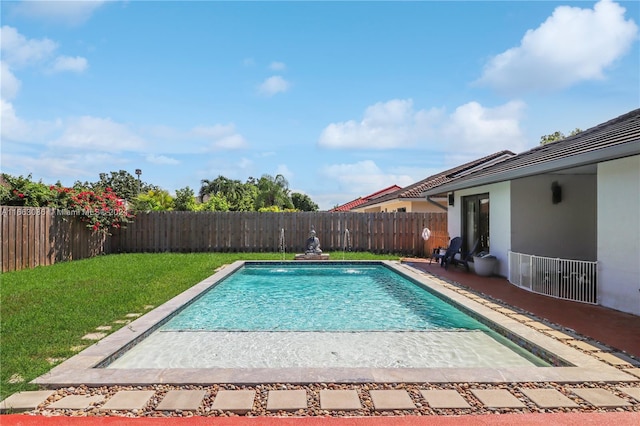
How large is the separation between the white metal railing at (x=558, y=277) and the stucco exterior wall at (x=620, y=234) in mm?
278

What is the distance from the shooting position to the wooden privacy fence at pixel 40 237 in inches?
426

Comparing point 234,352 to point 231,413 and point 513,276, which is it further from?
point 513,276

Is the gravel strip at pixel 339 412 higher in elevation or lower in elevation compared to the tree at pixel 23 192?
lower

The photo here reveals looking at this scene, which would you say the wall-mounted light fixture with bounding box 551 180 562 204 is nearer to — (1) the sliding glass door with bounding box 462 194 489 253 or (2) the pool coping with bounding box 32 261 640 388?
(1) the sliding glass door with bounding box 462 194 489 253

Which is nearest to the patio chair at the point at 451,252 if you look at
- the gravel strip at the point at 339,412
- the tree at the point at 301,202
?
the gravel strip at the point at 339,412

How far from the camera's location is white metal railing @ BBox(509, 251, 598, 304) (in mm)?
7074

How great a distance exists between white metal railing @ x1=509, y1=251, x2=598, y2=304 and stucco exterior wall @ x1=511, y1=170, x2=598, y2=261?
100cm

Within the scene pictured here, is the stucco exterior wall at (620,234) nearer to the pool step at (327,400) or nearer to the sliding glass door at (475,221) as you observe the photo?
the pool step at (327,400)

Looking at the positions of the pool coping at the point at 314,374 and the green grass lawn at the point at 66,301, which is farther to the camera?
the green grass lawn at the point at 66,301

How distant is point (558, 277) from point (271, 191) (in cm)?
2712

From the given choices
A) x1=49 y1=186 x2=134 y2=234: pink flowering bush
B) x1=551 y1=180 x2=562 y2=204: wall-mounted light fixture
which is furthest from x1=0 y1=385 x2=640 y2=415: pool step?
x1=49 y1=186 x2=134 y2=234: pink flowering bush

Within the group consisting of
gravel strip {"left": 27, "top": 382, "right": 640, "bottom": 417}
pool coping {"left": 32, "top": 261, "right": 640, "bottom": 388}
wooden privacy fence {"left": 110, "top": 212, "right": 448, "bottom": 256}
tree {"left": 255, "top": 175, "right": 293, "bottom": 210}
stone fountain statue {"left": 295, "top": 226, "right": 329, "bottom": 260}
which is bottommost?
gravel strip {"left": 27, "top": 382, "right": 640, "bottom": 417}

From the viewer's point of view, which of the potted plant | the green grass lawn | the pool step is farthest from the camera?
the potted plant

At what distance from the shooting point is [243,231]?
17.4m
